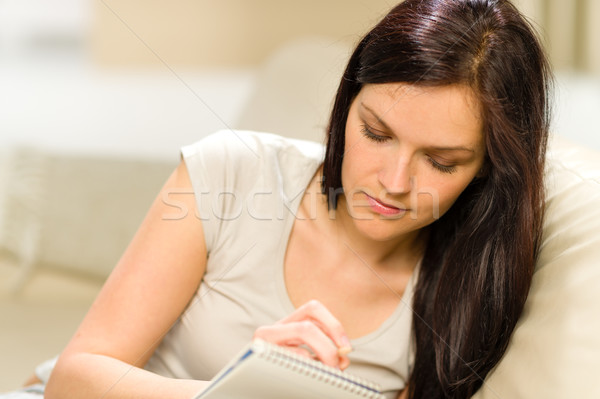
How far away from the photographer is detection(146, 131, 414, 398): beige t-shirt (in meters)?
1.10

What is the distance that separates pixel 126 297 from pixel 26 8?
1.87m

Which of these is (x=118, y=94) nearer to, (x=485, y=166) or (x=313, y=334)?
(x=485, y=166)

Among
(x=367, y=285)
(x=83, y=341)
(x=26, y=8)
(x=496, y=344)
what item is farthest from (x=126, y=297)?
(x=26, y=8)

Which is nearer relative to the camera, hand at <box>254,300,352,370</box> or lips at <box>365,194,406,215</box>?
hand at <box>254,300,352,370</box>

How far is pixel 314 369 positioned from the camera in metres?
0.70

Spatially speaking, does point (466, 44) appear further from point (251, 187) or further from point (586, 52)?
point (586, 52)

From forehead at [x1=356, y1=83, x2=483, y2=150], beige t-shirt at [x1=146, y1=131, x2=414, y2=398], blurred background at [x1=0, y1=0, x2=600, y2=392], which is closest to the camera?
forehead at [x1=356, y1=83, x2=483, y2=150]

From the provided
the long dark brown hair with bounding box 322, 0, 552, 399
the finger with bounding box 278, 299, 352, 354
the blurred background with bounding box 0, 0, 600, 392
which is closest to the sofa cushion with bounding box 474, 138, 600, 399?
the long dark brown hair with bounding box 322, 0, 552, 399

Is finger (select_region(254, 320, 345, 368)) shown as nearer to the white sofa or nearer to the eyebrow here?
the eyebrow

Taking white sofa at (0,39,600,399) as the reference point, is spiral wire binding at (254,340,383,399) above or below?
above

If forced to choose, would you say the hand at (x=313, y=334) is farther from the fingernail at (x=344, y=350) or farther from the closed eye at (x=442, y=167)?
the closed eye at (x=442, y=167)

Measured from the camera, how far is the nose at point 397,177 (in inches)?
38.0

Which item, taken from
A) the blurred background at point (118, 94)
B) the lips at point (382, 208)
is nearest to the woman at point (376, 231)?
the lips at point (382, 208)

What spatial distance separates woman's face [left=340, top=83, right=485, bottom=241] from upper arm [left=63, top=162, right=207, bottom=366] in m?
0.24
